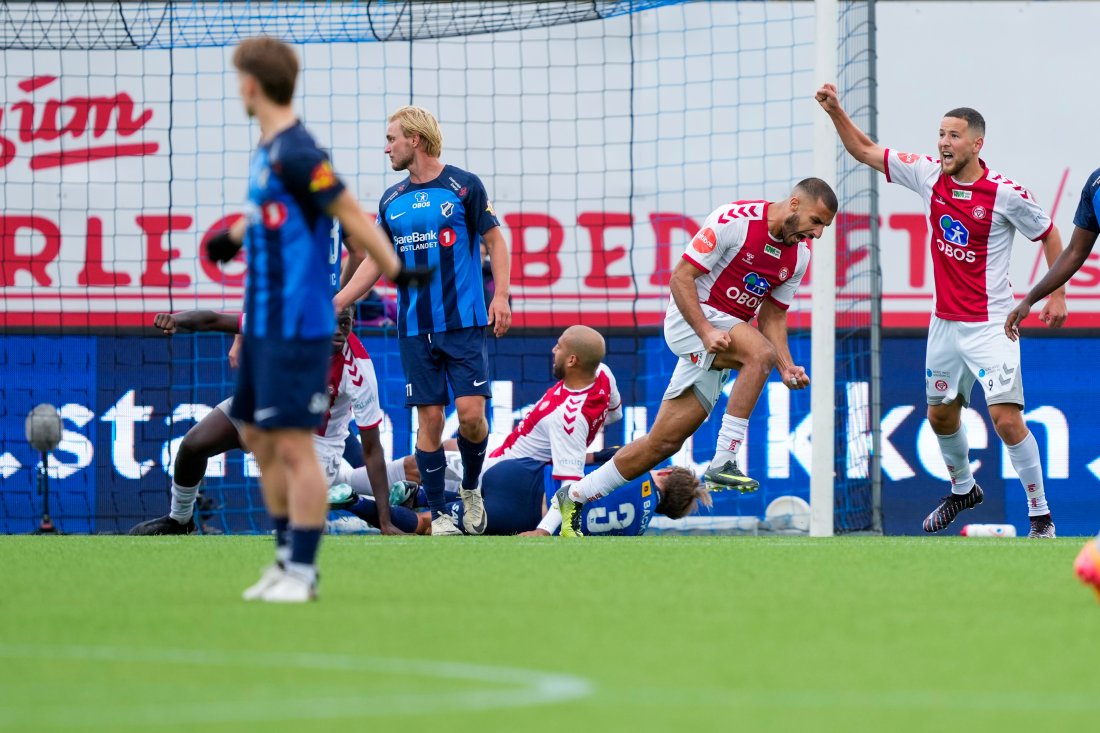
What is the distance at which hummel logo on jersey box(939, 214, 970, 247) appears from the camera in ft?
27.2

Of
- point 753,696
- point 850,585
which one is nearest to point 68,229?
point 850,585

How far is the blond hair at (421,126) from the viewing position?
8.30m

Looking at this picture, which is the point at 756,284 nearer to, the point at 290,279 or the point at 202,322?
the point at 202,322

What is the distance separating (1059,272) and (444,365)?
122 inches

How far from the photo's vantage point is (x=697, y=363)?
26.2ft

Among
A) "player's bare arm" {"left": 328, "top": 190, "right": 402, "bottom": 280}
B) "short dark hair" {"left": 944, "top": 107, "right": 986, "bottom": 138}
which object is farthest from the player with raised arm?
"player's bare arm" {"left": 328, "top": 190, "right": 402, "bottom": 280}

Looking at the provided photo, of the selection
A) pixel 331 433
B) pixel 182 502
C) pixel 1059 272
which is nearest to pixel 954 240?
pixel 1059 272

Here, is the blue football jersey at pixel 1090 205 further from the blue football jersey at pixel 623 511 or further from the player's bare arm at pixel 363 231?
the player's bare arm at pixel 363 231

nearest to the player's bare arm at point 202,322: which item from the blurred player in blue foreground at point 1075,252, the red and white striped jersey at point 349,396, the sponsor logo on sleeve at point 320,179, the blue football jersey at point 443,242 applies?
the red and white striped jersey at point 349,396

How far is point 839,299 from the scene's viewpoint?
35.7ft

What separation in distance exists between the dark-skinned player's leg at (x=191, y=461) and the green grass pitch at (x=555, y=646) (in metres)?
2.05

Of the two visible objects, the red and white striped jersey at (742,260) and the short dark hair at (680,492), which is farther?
the short dark hair at (680,492)

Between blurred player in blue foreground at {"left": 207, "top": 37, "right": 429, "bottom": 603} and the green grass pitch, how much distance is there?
266mm

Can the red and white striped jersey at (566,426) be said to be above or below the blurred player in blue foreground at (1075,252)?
below
